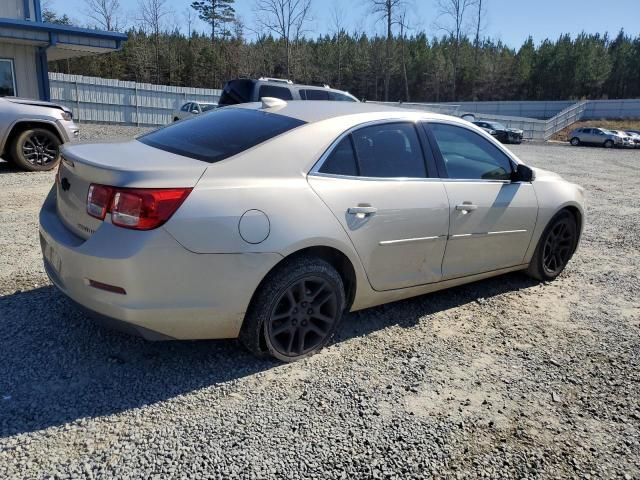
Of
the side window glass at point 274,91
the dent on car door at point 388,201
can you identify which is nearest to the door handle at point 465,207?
the dent on car door at point 388,201

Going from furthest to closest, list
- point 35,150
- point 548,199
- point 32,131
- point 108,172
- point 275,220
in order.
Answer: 1. point 35,150
2. point 32,131
3. point 548,199
4. point 275,220
5. point 108,172

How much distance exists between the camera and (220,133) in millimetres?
3447

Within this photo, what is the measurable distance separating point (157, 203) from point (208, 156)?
0.55 meters

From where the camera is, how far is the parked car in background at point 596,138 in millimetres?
36094

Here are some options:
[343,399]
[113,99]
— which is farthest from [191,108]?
[343,399]

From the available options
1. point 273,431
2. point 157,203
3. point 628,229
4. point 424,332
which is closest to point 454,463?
point 273,431

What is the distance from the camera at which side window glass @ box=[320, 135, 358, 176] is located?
10.8 ft

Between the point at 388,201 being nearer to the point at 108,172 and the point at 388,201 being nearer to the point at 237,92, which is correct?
the point at 108,172

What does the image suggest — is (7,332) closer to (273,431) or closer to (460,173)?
(273,431)

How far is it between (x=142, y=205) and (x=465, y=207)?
2.37 meters

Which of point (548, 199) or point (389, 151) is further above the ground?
point (389, 151)

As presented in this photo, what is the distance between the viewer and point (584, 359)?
3609 millimetres

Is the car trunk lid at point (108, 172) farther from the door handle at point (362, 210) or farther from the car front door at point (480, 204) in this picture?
the car front door at point (480, 204)

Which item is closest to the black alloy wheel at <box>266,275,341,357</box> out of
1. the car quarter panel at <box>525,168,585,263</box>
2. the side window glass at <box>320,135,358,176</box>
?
the side window glass at <box>320,135,358,176</box>
